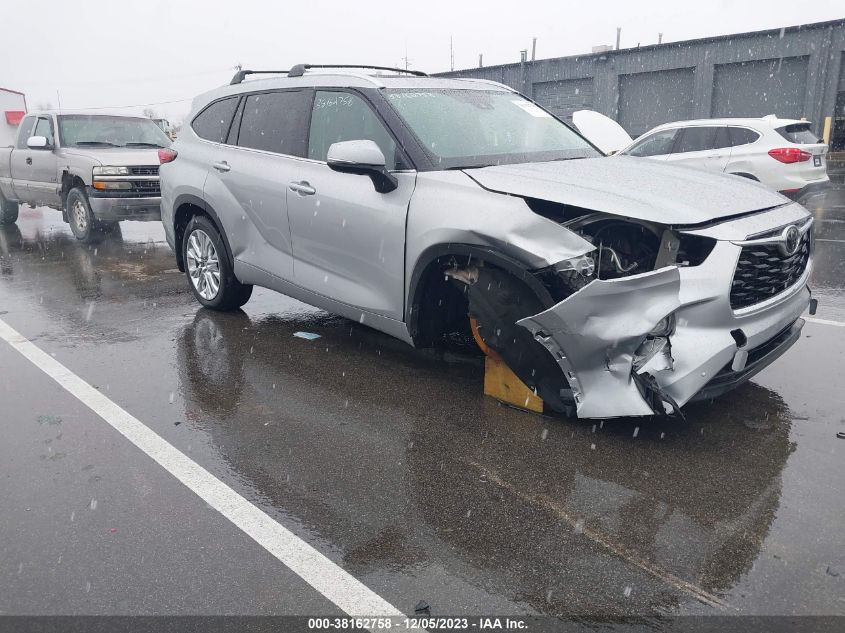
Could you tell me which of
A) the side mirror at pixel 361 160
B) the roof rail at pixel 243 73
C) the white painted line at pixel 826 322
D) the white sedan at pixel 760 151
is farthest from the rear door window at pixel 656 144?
the side mirror at pixel 361 160

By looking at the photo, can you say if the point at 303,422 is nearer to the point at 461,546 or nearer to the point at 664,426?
the point at 461,546

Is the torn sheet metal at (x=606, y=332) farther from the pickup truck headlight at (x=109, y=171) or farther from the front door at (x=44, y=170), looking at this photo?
the front door at (x=44, y=170)

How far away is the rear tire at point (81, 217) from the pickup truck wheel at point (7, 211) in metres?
3.04

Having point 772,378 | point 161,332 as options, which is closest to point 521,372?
point 772,378

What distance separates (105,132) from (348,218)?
856 cm

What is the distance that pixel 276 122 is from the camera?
550cm

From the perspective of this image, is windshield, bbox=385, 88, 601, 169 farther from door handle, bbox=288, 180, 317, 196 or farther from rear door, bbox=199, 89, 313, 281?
rear door, bbox=199, 89, 313, 281

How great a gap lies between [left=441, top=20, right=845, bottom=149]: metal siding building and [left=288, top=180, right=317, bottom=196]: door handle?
978 inches

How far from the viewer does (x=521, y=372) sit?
3.86 m

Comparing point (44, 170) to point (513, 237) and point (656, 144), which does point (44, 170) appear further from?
point (513, 237)

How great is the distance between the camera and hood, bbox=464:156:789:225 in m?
3.49

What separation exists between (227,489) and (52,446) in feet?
3.79

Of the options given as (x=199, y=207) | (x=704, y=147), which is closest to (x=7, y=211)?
(x=199, y=207)

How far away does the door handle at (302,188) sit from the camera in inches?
193
